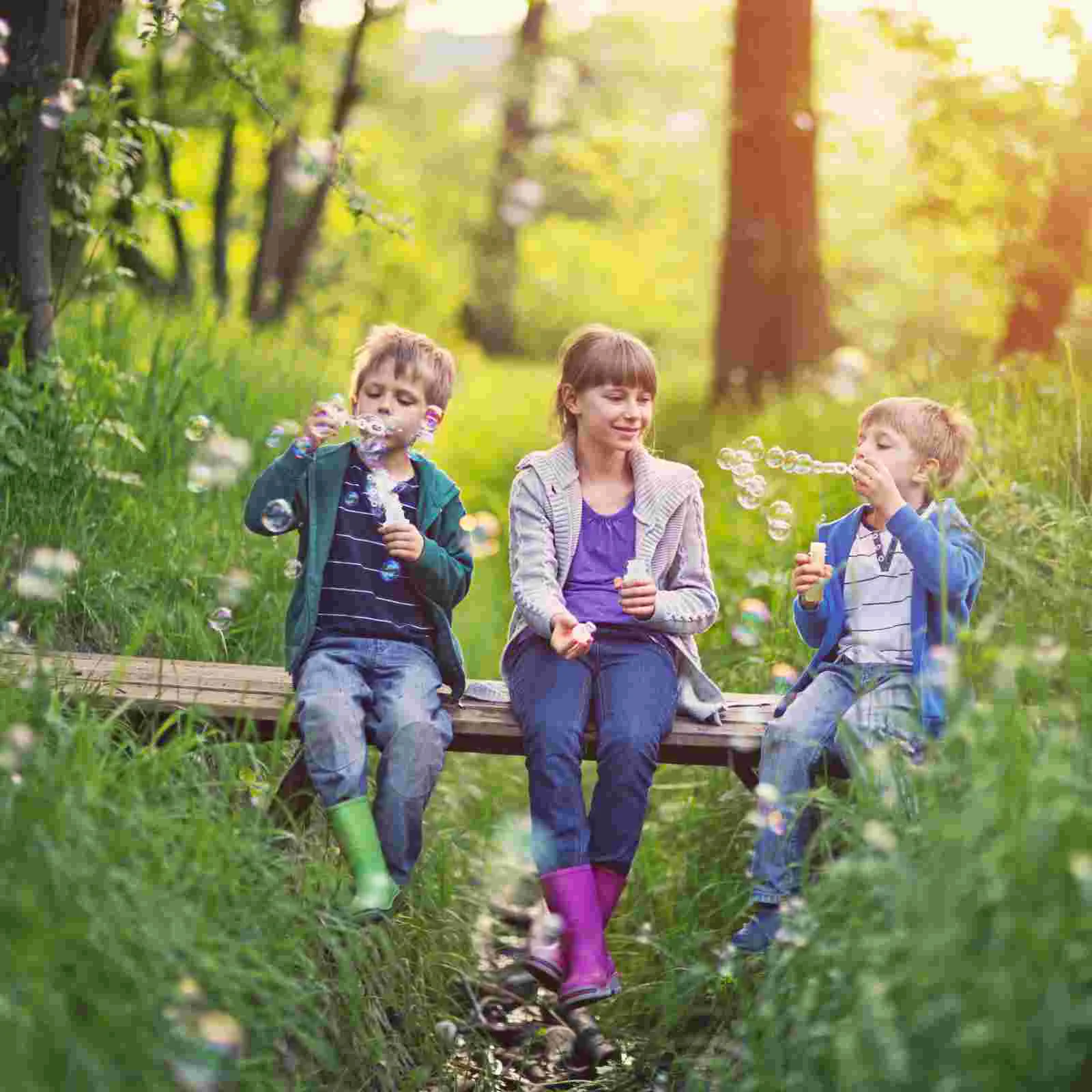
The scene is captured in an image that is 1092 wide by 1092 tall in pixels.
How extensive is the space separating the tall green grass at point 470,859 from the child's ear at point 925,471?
5.6 inches

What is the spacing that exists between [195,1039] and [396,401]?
5.67 ft

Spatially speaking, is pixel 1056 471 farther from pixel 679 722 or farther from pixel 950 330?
pixel 950 330

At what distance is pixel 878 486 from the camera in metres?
3.34

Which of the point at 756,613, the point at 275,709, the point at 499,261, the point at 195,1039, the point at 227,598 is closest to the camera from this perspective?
the point at 195,1039

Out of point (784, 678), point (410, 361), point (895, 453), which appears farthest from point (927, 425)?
point (410, 361)

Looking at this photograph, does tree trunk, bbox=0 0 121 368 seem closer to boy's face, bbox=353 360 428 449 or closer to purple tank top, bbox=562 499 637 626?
boy's face, bbox=353 360 428 449

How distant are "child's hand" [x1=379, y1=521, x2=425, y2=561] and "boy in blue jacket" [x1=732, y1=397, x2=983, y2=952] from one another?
33.0 inches

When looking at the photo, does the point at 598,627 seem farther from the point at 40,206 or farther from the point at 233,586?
the point at 40,206

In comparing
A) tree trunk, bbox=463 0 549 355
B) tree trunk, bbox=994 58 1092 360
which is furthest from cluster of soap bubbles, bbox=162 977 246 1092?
tree trunk, bbox=463 0 549 355

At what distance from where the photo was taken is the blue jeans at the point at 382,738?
3273 mm

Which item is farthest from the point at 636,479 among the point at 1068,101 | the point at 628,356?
the point at 1068,101

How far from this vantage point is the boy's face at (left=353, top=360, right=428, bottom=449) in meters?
3.58

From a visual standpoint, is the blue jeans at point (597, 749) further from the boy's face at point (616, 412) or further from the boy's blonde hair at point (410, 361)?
the boy's blonde hair at point (410, 361)

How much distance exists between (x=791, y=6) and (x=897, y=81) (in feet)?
43.6
